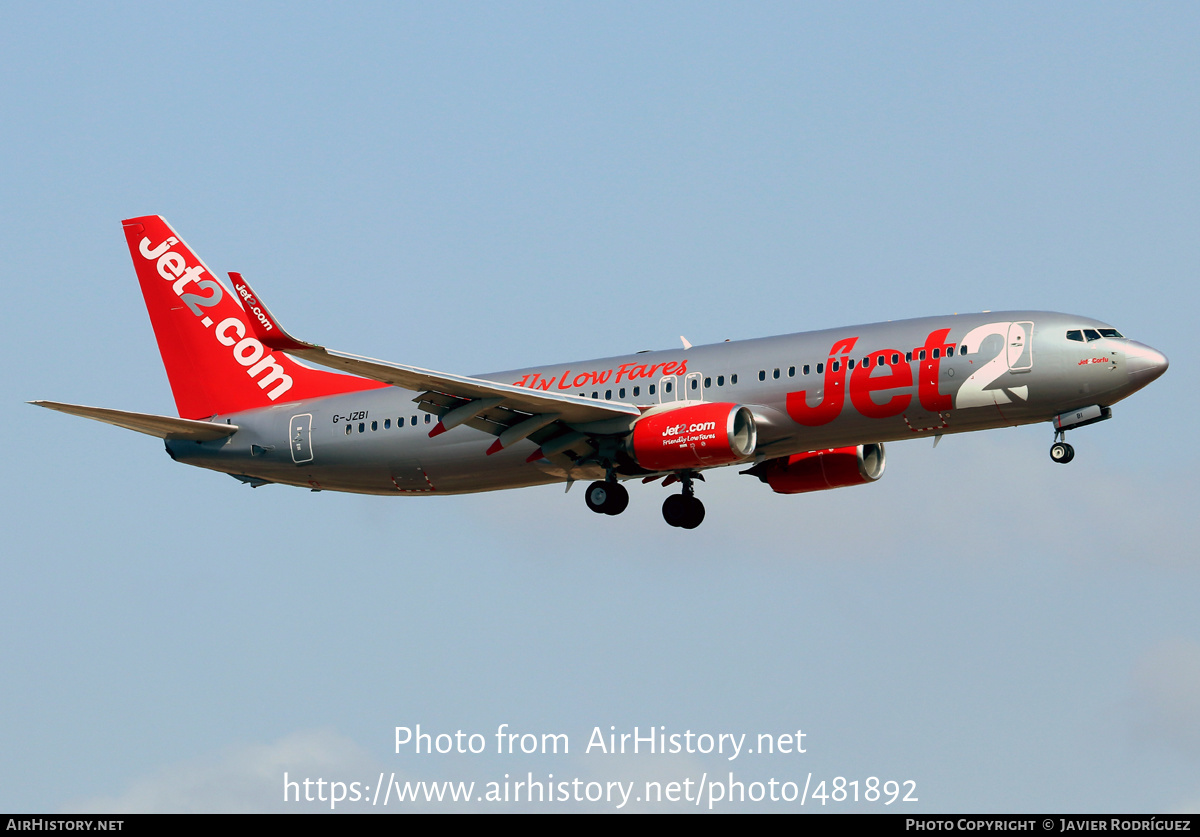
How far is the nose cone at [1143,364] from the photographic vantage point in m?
39.4

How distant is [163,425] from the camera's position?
157 ft

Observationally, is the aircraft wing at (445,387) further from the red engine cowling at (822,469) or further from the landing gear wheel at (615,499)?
the red engine cowling at (822,469)

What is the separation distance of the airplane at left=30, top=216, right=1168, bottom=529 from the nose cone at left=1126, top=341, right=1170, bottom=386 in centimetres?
4

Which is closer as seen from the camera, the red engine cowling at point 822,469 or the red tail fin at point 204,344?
the red engine cowling at point 822,469

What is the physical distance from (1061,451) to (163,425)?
25.1 metres

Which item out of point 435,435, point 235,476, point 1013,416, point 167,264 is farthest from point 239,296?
point 1013,416

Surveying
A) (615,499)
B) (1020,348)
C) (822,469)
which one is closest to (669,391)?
(615,499)

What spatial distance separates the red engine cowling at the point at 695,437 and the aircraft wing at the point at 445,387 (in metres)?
1.05

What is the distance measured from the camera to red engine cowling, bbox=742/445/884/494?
46.8m

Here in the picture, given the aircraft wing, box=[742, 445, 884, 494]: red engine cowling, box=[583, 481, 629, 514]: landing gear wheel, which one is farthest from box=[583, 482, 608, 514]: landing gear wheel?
box=[742, 445, 884, 494]: red engine cowling

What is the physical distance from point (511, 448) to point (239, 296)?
9693 millimetres

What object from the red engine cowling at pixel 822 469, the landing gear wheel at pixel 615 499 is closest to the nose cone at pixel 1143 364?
the red engine cowling at pixel 822 469

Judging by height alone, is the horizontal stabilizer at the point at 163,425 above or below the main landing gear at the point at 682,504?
above

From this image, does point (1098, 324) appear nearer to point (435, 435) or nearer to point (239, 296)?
point (435, 435)
